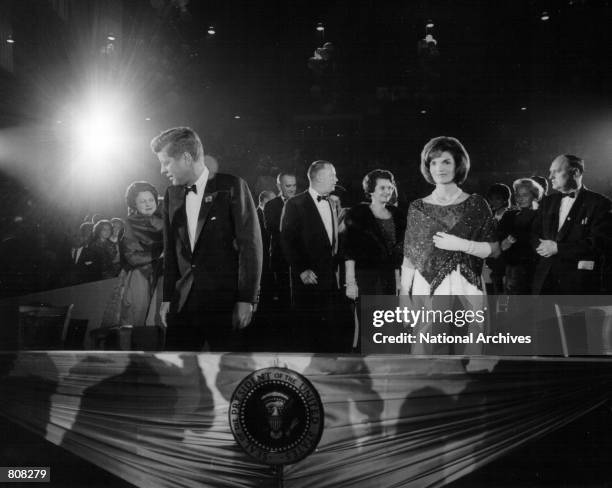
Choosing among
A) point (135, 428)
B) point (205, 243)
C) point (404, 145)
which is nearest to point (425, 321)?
point (404, 145)

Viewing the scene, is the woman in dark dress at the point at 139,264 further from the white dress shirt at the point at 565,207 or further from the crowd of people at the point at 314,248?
the white dress shirt at the point at 565,207

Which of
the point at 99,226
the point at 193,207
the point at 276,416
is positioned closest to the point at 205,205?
the point at 193,207

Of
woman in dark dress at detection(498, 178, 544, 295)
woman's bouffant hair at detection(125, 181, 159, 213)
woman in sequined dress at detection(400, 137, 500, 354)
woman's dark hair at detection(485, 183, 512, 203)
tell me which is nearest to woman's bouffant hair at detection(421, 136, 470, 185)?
woman in sequined dress at detection(400, 137, 500, 354)

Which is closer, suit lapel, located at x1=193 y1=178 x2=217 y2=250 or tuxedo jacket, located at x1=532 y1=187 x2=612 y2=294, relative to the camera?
tuxedo jacket, located at x1=532 y1=187 x2=612 y2=294

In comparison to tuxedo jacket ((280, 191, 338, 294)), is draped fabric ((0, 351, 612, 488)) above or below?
below

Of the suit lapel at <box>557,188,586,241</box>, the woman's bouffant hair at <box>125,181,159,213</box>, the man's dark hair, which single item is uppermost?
the man's dark hair

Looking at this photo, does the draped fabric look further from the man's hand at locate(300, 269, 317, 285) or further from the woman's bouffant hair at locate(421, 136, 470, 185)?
the woman's bouffant hair at locate(421, 136, 470, 185)

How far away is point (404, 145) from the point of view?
2.34 metres

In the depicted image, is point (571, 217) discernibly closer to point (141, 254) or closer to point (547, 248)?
point (547, 248)

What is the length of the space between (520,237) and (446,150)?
0.48 m

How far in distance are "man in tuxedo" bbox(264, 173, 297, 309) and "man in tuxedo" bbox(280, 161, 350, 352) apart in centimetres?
2

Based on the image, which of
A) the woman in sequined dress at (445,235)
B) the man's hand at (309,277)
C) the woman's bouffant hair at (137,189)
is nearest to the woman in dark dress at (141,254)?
the woman's bouffant hair at (137,189)

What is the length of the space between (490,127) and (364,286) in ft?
2.81

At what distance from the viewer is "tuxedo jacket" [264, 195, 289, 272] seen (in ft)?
7.73
